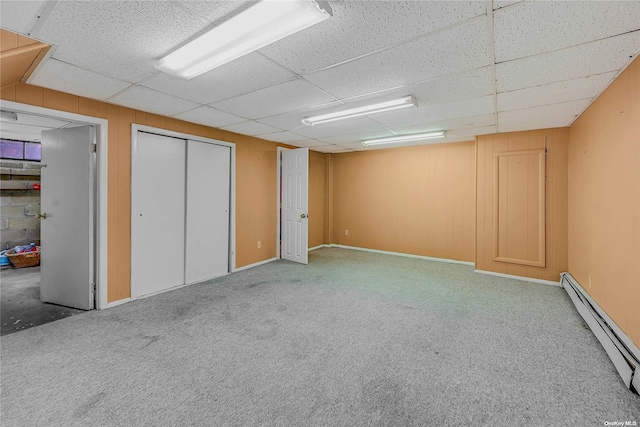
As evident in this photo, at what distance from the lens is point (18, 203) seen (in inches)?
200

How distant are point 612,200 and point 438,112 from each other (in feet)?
6.16

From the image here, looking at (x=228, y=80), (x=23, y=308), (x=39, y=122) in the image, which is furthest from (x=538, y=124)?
(x=39, y=122)

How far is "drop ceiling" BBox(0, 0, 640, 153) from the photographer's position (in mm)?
1523

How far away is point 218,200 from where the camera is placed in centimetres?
432

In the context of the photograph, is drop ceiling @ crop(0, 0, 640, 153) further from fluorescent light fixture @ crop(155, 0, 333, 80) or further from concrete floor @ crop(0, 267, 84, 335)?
concrete floor @ crop(0, 267, 84, 335)

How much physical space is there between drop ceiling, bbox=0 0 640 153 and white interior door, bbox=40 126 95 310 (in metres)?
0.76

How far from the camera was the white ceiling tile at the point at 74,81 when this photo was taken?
7.35 feet

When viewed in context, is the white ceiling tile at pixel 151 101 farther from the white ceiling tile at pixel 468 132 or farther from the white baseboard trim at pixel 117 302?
the white ceiling tile at pixel 468 132

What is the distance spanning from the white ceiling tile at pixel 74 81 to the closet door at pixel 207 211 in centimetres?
125

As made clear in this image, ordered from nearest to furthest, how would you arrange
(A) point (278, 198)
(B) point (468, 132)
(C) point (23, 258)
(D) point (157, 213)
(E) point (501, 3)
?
(E) point (501, 3)
(D) point (157, 213)
(B) point (468, 132)
(C) point (23, 258)
(A) point (278, 198)

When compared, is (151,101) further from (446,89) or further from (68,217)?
(446,89)

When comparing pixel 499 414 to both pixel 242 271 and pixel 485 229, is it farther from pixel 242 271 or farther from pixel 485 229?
pixel 242 271

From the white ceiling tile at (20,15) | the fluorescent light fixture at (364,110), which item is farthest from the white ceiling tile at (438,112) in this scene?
the white ceiling tile at (20,15)

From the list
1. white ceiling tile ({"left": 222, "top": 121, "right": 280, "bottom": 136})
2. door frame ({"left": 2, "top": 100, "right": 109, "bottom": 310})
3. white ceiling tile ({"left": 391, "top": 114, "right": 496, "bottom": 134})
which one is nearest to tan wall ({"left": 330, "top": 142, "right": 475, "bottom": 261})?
white ceiling tile ({"left": 391, "top": 114, "right": 496, "bottom": 134})
